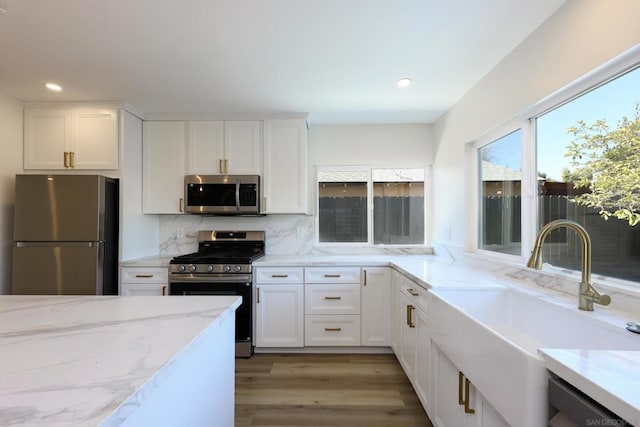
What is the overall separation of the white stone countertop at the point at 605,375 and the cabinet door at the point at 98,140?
331cm

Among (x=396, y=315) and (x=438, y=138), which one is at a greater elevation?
(x=438, y=138)

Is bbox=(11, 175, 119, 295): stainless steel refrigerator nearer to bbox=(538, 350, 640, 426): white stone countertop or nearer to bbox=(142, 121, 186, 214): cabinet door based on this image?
bbox=(142, 121, 186, 214): cabinet door

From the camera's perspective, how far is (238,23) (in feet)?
5.58

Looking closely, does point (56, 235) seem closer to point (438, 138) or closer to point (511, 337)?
point (511, 337)

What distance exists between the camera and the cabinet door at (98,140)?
2.84 m

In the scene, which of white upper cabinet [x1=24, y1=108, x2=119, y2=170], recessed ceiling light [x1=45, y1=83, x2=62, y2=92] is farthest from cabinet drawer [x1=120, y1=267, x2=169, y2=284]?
recessed ceiling light [x1=45, y1=83, x2=62, y2=92]

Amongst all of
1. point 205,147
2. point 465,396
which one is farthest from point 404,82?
point 465,396

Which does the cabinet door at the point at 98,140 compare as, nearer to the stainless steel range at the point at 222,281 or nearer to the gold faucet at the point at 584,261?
the stainless steel range at the point at 222,281

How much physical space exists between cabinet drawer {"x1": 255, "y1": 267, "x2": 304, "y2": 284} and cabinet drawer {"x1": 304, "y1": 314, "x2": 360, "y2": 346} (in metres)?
0.37

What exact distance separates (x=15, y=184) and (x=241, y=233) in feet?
6.35

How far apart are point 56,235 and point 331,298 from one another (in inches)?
92.8

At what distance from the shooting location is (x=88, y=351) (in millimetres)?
798

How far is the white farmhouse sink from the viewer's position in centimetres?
84

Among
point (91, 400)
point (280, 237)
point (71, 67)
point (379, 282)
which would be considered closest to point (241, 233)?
point (280, 237)
